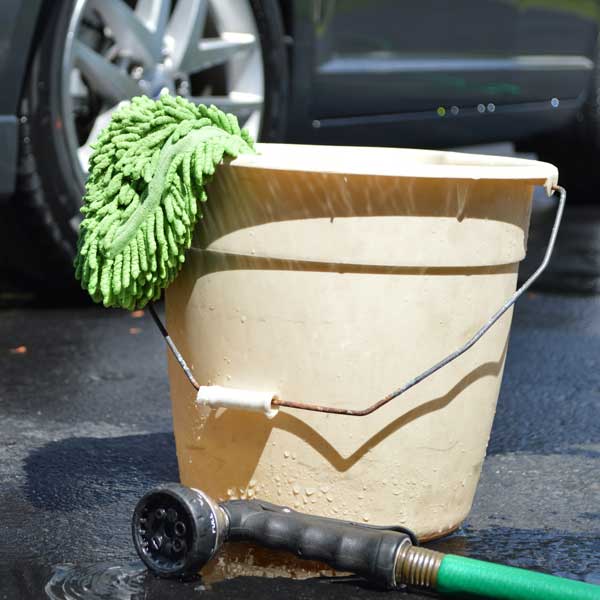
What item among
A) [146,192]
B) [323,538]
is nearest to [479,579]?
[323,538]

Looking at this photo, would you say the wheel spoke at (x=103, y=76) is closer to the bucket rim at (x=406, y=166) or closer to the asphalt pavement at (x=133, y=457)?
the asphalt pavement at (x=133, y=457)

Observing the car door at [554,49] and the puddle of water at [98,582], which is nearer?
the puddle of water at [98,582]

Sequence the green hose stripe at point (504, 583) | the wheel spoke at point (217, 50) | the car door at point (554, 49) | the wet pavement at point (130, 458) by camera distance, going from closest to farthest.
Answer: the green hose stripe at point (504, 583), the wet pavement at point (130, 458), the wheel spoke at point (217, 50), the car door at point (554, 49)

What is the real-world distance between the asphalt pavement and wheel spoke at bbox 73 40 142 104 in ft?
2.16

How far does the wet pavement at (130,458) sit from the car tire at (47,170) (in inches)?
9.1

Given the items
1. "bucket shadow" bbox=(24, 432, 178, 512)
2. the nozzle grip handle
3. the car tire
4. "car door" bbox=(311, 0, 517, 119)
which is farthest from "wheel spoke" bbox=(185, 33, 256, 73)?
the nozzle grip handle

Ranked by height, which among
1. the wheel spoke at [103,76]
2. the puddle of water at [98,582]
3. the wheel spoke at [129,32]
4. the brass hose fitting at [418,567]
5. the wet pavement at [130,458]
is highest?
the wheel spoke at [129,32]

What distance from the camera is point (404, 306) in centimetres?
193

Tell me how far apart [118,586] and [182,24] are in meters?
2.25

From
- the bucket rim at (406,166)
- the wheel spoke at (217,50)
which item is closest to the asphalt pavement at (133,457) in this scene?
the bucket rim at (406,166)

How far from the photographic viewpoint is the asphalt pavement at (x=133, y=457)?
6.37 ft

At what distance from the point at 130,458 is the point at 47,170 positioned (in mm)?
1136

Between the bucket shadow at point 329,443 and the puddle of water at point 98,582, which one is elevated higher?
the bucket shadow at point 329,443

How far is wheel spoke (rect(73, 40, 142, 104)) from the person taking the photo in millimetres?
3498
